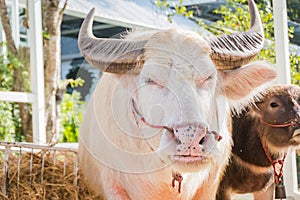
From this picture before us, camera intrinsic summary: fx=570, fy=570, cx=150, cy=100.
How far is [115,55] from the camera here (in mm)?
1949

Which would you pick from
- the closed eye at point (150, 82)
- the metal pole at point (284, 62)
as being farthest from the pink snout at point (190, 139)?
the metal pole at point (284, 62)

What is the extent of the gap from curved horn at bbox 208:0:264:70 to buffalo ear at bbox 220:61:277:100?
36 mm

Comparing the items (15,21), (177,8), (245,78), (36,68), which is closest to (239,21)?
(177,8)

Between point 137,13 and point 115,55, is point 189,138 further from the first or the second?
point 137,13

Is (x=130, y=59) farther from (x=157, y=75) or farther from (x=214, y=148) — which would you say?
(x=214, y=148)

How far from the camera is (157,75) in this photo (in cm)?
183

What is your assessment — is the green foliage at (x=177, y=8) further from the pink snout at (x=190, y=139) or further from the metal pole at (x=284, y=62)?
the pink snout at (x=190, y=139)

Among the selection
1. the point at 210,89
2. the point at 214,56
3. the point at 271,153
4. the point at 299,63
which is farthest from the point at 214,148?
the point at 299,63

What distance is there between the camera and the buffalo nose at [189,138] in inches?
64.9

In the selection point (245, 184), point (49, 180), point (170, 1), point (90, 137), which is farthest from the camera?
point (170, 1)

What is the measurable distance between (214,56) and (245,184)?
0.90m

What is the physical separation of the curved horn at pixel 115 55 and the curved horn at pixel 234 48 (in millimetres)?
263

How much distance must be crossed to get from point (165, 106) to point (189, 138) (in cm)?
17

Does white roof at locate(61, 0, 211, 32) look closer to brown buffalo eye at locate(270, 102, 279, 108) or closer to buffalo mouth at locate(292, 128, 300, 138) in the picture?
brown buffalo eye at locate(270, 102, 279, 108)
